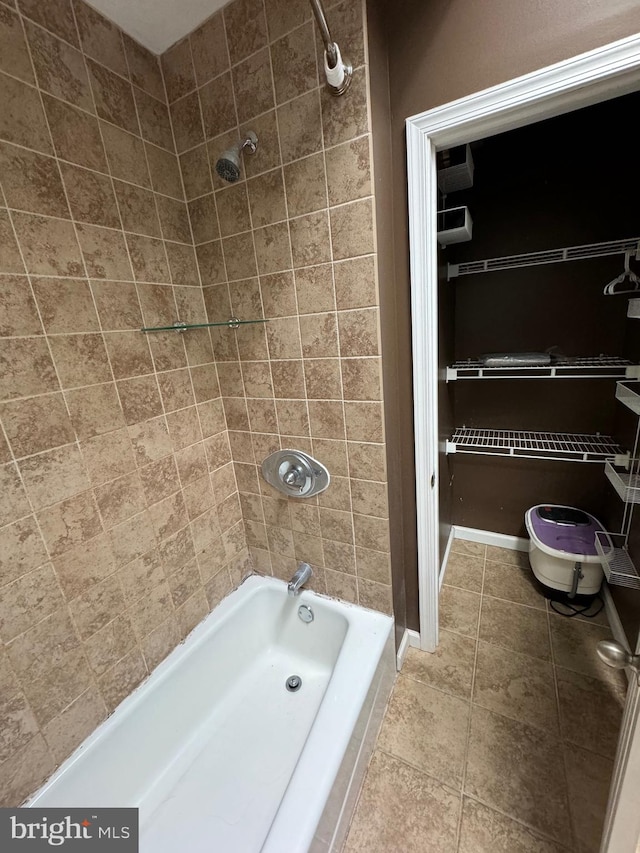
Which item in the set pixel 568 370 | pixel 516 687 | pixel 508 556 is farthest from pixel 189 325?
pixel 508 556

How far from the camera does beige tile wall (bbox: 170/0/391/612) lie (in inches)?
35.6

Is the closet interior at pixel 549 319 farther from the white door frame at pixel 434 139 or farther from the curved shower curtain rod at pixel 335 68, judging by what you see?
the curved shower curtain rod at pixel 335 68

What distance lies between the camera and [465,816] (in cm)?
99

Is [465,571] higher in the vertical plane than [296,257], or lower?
lower

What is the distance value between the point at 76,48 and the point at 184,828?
229 centimetres

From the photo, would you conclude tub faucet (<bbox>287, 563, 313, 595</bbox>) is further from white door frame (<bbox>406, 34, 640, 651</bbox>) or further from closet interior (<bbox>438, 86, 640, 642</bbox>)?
closet interior (<bbox>438, 86, 640, 642</bbox>)

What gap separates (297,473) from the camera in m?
1.28

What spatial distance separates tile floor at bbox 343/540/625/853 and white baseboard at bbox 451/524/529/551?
1.38ft

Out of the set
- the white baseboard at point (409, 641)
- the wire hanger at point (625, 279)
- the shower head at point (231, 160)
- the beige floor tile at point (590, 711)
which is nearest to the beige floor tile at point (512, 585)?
the beige floor tile at point (590, 711)

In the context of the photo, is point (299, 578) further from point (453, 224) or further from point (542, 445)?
point (453, 224)

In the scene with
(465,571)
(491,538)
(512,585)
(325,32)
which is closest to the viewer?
(325,32)

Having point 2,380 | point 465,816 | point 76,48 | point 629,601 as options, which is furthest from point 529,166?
point 465,816

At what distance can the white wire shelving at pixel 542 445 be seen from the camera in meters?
1.58

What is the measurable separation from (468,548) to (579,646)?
720 millimetres
